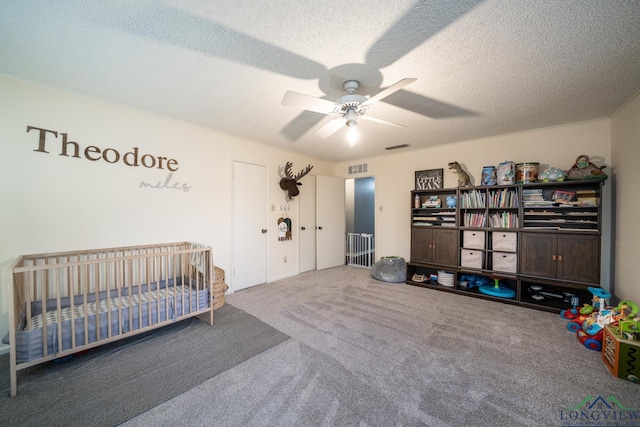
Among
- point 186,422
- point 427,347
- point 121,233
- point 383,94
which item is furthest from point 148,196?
point 427,347

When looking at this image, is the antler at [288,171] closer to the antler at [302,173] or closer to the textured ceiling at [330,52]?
the antler at [302,173]

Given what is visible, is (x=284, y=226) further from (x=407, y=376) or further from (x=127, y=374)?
(x=407, y=376)

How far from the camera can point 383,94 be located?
1.74 m

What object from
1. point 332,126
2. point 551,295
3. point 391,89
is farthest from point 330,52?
point 551,295

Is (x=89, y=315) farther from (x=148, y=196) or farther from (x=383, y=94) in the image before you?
(x=383, y=94)

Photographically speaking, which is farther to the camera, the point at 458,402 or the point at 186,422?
the point at 458,402

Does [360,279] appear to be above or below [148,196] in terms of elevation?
below

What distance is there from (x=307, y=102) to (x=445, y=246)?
120 inches

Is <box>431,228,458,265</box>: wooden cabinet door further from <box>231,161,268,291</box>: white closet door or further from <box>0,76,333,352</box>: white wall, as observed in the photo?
<box>0,76,333,352</box>: white wall

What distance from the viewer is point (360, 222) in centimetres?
602

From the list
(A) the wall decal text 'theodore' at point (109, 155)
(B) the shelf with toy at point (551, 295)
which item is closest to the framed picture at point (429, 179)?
(B) the shelf with toy at point (551, 295)

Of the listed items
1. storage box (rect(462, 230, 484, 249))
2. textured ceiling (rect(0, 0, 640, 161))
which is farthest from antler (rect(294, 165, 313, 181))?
storage box (rect(462, 230, 484, 249))

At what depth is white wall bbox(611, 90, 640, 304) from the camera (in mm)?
2270

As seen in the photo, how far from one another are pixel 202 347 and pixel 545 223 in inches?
167
